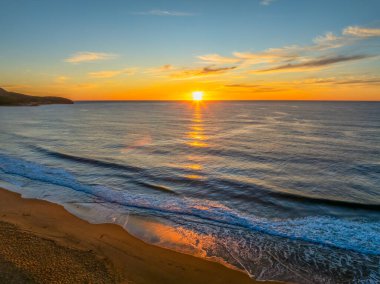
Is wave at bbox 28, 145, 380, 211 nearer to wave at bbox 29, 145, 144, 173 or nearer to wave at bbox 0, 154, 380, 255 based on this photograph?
wave at bbox 29, 145, 144, 173

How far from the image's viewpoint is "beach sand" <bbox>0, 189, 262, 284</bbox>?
7.52m

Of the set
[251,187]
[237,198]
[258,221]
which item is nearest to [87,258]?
[258,221]

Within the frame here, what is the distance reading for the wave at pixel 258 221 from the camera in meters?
10.8

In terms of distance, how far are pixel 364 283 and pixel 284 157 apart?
62.7ft

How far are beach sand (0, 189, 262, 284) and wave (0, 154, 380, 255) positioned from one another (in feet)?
11.0

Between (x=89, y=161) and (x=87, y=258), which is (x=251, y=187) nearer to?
(x=87, y=258)

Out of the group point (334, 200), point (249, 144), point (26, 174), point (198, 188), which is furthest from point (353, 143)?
point (26, 174)

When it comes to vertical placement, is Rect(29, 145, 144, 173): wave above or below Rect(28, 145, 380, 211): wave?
above

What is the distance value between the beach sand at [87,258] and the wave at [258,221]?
3348 millimetres

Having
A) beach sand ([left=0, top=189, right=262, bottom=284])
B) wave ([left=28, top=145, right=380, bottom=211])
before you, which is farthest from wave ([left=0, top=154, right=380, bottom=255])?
beach sand ([left=0, top=189, right=262, bottom=284])

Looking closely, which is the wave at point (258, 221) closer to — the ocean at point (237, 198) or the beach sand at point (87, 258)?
the ocean at point (237, 198)

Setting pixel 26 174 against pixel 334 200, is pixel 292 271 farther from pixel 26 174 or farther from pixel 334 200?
→ pixel 26 174

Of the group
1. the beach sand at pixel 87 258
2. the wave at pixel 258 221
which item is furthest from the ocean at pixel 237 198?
the beach sand at pixel 87 258

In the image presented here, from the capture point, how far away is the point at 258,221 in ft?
41.3
